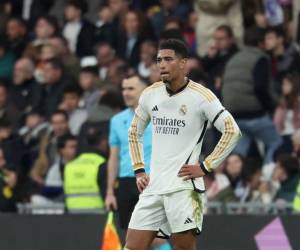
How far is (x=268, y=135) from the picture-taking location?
16078mm

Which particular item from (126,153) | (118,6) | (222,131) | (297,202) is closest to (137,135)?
(222,131)

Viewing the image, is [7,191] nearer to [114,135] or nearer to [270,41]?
[114,135]

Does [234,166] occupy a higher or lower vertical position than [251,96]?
lower

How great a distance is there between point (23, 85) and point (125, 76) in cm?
407

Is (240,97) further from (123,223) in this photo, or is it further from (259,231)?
(123,223)

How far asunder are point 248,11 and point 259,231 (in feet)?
15.5

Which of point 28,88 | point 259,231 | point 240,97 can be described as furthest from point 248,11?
point 259,231

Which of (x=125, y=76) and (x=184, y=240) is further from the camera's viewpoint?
(x=125, y=76)

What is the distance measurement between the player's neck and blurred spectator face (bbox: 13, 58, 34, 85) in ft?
27.9

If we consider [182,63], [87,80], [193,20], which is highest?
[182,63]

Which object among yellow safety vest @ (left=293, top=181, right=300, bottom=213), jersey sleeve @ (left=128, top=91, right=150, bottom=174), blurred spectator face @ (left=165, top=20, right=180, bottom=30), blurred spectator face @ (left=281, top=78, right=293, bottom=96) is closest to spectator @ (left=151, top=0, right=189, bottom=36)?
blurred spectator face @ (left=165, top=20, right=180, bottom=30)

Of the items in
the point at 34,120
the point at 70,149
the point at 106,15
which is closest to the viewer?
the point at 70,149

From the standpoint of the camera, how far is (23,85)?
18938mm

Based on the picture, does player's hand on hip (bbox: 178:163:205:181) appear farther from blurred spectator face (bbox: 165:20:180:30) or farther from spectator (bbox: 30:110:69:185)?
blurred spectator face (bbox: 165:20:180:30)
